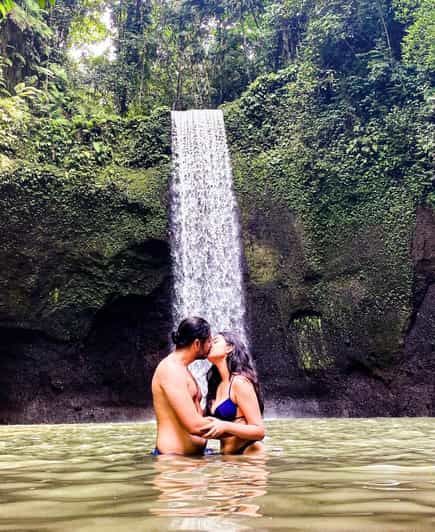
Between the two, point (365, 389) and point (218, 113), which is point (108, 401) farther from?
point (218, 113)

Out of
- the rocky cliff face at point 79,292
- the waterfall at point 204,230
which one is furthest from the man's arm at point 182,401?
the rocky cliff face at point 79,292

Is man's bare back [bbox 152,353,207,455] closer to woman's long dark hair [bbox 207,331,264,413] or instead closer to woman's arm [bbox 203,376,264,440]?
woman's arm [bbox 203,376,264,440]

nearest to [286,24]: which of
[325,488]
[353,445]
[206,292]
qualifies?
[206,292]

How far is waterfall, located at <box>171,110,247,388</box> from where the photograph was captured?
1397cm

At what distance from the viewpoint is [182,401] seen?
13.8 feet

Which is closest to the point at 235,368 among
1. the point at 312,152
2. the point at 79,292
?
the point at 79,292

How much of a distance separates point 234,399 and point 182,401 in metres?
0.47

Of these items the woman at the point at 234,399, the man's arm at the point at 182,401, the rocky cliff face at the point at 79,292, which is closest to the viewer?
the man's arm at the point at 182,401

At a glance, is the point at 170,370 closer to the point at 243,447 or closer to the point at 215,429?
the point at 215,429

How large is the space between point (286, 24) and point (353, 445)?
1606 centimetres

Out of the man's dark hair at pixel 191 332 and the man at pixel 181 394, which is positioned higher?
the man's dark hair at pixel 191 332

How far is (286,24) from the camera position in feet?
62.4

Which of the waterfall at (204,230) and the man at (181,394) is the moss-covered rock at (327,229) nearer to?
the waterfall at (204,230)

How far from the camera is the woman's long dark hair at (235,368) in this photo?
4.57 metres
